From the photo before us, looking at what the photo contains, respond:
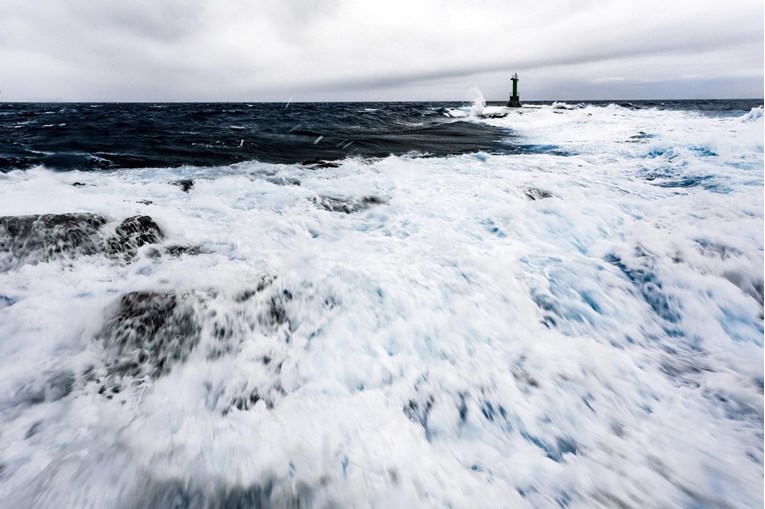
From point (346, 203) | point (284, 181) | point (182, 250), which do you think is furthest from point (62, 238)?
point (284, 181)

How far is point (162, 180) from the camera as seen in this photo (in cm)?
878

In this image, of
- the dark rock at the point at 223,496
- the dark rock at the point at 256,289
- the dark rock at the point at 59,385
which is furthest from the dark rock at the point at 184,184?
the dark rock at the point at 223,496

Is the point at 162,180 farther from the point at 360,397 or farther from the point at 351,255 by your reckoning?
the point at 360,397

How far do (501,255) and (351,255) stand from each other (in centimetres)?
193

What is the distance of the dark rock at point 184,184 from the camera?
7821 mm

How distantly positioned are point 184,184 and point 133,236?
406cm

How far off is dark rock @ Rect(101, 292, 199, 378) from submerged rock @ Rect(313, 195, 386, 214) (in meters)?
3.57

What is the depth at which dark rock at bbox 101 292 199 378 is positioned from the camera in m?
2.83

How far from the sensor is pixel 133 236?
15.3 ft

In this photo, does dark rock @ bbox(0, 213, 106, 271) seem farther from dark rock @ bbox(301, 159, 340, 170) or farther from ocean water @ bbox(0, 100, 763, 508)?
dark rock @ bbox(301, 159, 340, 170)

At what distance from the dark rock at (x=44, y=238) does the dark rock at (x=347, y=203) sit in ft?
11.1

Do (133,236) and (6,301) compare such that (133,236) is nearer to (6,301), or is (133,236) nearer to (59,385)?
(6,301)

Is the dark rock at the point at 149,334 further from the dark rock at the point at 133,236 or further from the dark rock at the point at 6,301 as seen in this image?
the dark rock at the point at 133,236

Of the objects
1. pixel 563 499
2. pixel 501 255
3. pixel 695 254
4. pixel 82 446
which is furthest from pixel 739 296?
pixel 82 446
